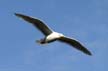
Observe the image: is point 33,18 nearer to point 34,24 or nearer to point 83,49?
point 34,24

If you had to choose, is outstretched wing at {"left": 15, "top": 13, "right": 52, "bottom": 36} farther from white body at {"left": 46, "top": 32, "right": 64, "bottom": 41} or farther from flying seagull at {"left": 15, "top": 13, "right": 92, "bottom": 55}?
white body at {"left": 46, "top": 32, "right": 64, "bottom": 41}

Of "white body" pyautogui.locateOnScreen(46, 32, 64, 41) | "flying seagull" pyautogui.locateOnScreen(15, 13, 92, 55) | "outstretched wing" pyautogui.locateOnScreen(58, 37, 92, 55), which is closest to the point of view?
"flying seagull" pyautogui.locateOnScreen(15, 13, 92, 55)

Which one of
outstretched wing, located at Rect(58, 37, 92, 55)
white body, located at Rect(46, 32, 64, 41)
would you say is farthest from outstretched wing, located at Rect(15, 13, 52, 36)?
outstretched wing, located at Rect(58, 37, 92, 55)

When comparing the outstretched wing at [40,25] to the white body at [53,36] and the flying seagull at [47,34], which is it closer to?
the flying seagull at [47,34]

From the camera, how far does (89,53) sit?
177 feet

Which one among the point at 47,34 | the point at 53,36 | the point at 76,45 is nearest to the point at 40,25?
the point at 47,34

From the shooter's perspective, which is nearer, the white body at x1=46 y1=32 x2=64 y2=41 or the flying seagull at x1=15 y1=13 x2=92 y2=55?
the flying seagull at x1=15 y1=13 x2=92 y2=55

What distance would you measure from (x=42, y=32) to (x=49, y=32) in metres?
0.59

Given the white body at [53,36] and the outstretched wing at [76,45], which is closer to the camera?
the white body at [53,36]

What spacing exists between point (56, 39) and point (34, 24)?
224 centimetres

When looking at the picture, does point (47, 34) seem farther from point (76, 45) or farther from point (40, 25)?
point (76, 45)

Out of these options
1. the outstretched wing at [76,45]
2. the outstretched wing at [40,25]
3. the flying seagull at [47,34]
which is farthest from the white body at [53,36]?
the outstretched wing at [76,45]

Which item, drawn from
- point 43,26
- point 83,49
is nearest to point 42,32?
point 43,26

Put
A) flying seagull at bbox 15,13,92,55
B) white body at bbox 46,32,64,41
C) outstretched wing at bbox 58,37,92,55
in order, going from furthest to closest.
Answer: outstretched wing at bbox 58,37,92,55 → white body at bbox 46,32,64,41 → flying seagull at bbox 15,13,92,55
